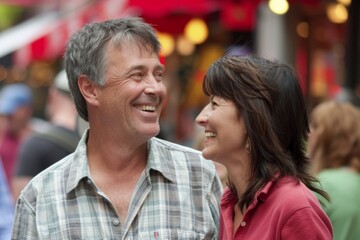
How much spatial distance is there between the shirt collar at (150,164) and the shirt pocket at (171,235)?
0.82ft

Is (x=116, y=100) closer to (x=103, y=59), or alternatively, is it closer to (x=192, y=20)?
(x=103, y=59)

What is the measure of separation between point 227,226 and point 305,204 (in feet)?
1.36

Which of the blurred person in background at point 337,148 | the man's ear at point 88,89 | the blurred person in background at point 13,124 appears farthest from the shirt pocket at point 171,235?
the blurred person in background at point 13,124

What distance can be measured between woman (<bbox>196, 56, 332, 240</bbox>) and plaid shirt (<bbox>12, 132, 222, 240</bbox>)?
0.33 meters

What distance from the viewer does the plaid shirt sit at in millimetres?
4074

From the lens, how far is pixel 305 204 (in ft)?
11.7

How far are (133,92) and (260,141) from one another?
2.20ft

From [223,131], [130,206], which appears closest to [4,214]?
[130,206]

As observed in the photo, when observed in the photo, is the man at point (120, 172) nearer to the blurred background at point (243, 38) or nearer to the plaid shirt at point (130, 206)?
the plaid shirt at point (130, 206)

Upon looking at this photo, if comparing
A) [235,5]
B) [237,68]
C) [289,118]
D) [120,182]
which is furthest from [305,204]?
[235,5]

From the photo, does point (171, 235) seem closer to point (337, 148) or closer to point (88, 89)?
point (88, 89)

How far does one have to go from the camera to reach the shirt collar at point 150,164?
4.15 meters

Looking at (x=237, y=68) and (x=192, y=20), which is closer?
(x=237, y=68)

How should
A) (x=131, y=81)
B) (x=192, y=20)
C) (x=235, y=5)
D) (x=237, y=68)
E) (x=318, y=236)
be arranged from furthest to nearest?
1. (x=192, y=20)
2. (x=235, y=5)
3. (x=131, y=81)
4. (x=237, y=68)
5. (x=318, y=236)
